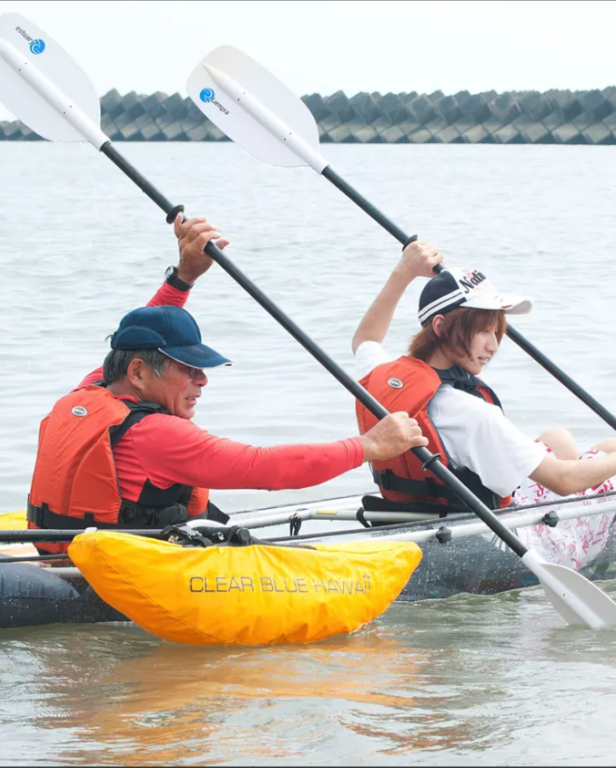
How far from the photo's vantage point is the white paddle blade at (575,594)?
13.9ft

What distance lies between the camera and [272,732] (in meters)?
3.25

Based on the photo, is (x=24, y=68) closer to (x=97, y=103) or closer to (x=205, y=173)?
(x=97, y=103)

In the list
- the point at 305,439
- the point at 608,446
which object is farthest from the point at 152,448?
the point at 305,439

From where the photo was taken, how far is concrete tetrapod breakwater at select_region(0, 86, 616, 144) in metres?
43.1

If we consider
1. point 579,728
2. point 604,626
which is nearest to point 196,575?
point 579,728

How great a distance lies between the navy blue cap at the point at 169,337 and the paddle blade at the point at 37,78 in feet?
4.18

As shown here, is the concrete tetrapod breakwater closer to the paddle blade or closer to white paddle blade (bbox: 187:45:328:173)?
white paddle blade (bbox: 187:45:328:173)

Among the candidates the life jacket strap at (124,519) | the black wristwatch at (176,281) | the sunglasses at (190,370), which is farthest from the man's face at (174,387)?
the black wristwatch at (176,281)

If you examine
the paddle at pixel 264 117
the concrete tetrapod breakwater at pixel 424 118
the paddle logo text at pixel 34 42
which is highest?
the concrete tetrapod breakwater at pixel 424 118

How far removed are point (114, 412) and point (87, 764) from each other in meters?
1.17

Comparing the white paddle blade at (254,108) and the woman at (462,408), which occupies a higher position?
the white paddle blade at (254,108)

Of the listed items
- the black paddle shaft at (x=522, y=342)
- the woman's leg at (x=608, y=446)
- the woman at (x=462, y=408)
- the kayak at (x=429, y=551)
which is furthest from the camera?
the black paddle shaft at (x=522, y=342)

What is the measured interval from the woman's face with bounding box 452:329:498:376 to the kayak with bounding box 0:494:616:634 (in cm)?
52

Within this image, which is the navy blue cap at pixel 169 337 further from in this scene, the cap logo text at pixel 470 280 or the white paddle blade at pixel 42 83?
the white paddle blade at pixel 42 83
